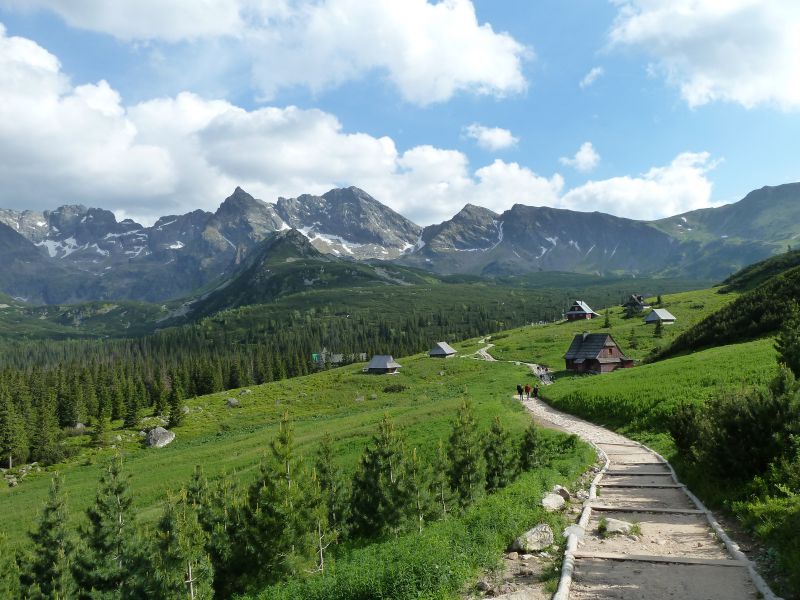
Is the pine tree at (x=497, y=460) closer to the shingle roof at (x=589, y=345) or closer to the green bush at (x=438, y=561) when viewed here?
the green bush at (x=438, y=561)

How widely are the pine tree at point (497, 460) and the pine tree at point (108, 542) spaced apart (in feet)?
65.4

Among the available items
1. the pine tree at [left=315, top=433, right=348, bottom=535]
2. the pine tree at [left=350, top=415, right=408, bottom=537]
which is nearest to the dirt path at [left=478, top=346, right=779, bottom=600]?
the pine tree at [left=350, top=415, right=408, bottom=537]

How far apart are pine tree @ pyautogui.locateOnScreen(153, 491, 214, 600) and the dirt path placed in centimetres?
1428

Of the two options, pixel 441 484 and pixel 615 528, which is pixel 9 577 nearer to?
pixel 441 484

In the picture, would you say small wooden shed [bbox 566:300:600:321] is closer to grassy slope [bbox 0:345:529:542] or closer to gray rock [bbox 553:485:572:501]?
grassy slope [bbox 0:345:529:542]

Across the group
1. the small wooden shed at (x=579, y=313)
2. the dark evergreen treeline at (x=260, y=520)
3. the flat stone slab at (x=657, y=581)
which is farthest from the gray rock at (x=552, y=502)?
the small wooden shed at (x=579, y=313)

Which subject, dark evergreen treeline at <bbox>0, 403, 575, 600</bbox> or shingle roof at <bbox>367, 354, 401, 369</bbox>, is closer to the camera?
dark evergreen treeline at <bbox>0, 403, 575, 600</bbox>

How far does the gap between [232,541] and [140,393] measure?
129926 mm

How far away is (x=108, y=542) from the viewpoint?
86.0 feet

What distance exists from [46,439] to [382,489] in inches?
3818

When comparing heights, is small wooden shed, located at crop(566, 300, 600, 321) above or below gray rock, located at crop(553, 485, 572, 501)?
below

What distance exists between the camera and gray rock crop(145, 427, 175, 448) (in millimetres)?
84562

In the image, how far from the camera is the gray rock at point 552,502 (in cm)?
1759

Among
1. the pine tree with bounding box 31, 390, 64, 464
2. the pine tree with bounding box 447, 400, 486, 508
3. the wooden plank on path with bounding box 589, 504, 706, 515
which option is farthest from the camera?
the pine tree with bounding box 31, 390, 64, 464
